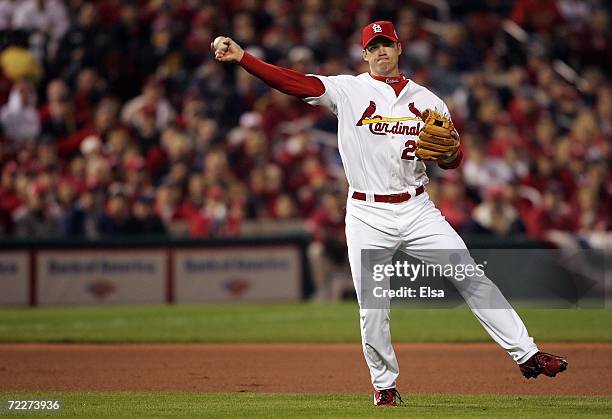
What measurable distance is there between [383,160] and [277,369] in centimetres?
339

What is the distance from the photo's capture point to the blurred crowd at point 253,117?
16.2 meters

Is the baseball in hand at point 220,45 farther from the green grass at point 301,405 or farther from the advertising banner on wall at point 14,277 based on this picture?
the advertising banner on wall at point 14,277

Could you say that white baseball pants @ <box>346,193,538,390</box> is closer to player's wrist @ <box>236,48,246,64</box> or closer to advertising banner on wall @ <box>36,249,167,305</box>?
player's wrist @ <box>236,48,246,64</box>

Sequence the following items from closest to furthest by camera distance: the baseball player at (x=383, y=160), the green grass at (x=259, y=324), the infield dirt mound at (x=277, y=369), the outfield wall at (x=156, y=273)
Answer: the baseball player at (x=383, y=160)
the infield dirt mound at (x=277, y=369)
the green grass at (x=259, y=324)
the outfield wall at (x=156, y=273)

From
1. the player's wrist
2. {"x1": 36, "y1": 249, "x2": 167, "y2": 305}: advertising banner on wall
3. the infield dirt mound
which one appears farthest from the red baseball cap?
{"x1": 36, "y1": 249, "x2": 167, "y2": 305}: advertising banner on wall

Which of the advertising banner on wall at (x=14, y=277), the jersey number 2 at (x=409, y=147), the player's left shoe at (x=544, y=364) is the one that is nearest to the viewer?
the player's left shoe at (x=544, y=364)

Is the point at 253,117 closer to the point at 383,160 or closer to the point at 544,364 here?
the point at 383,160

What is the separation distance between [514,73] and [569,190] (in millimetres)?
2515

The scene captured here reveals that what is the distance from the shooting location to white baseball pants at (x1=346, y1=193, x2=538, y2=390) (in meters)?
7.13

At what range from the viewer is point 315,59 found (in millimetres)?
18562

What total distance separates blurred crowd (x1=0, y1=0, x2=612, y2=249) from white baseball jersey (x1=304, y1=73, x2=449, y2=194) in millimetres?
8612

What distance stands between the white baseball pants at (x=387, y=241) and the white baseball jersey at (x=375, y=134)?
13 cm

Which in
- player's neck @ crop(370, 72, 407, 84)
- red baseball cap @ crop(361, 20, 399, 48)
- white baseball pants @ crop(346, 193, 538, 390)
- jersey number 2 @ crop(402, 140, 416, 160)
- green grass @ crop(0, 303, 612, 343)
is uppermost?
red baseball cap @ crop(361, 20, 399, 48)
